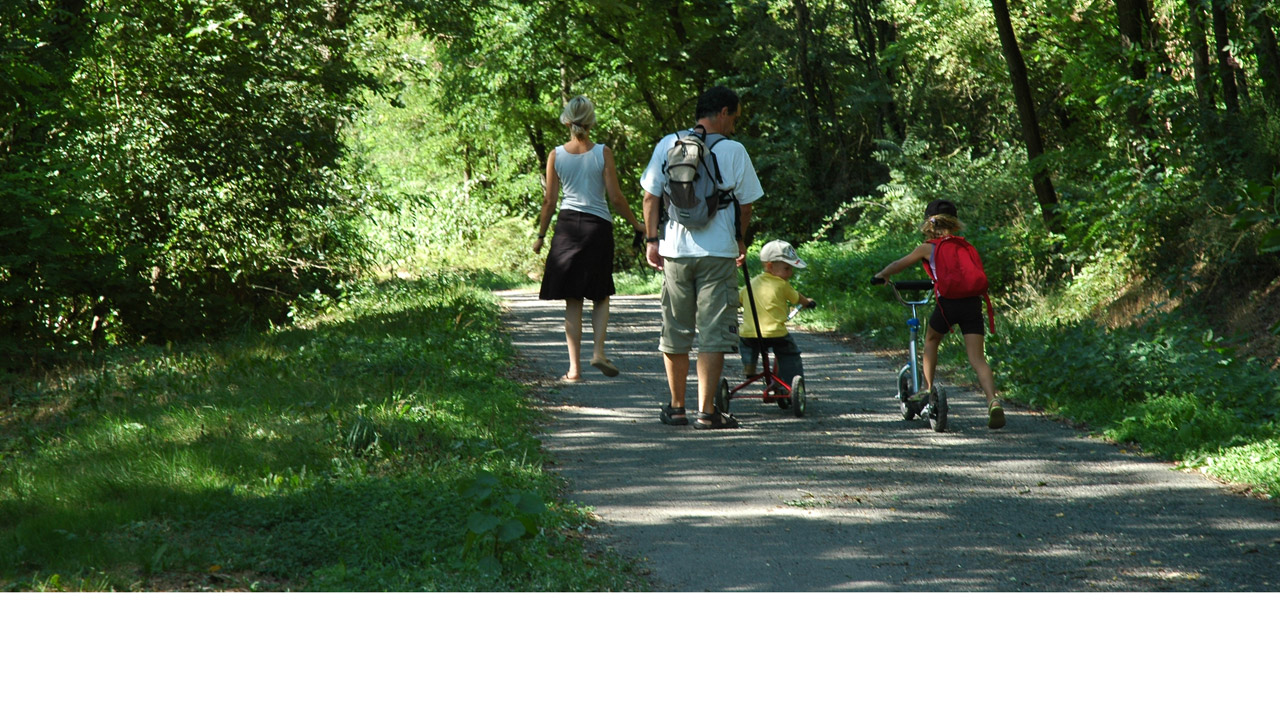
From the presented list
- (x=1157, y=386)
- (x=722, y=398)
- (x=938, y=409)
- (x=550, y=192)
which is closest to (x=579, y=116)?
(x=550, y=192)

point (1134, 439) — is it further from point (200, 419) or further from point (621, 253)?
point (621, 253)

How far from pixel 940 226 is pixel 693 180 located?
176 cm

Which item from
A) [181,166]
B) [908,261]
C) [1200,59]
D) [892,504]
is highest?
[1200,59]

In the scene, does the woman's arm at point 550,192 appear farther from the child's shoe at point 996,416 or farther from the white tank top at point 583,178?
the child's shoe at point 996,416

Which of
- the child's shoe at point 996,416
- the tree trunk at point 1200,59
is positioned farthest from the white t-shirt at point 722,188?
the tree trunk at point 1200,59

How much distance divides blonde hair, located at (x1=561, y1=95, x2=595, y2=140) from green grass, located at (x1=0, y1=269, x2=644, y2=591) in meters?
2.16

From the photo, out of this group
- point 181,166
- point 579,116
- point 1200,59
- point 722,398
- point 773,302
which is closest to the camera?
point 722,398

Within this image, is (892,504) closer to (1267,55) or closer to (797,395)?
(797,395)

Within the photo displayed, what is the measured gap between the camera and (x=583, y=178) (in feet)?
29.2

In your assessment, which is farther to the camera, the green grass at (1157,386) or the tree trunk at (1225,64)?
the tree trunk at (1225,64)

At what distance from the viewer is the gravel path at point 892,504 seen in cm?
470

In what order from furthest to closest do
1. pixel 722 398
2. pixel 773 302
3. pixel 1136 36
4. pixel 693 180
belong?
pixel 1136 36 < pixel 773 302 < pixel 722 398 < pixel 693 180

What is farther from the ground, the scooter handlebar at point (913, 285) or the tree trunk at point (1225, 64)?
the tree trunk at point (1225, 64)

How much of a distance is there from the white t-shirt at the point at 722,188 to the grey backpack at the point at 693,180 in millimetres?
51
